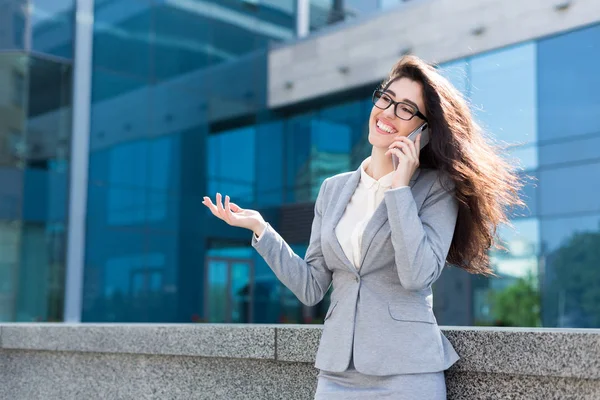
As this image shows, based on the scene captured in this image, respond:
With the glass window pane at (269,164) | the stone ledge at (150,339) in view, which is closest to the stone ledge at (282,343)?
the stone ledge at (150,339)

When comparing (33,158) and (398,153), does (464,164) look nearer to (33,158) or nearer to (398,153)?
(398,153)

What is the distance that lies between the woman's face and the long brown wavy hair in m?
0.02

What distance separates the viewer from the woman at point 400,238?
2.56 metres

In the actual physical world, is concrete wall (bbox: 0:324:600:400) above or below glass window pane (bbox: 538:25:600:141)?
below

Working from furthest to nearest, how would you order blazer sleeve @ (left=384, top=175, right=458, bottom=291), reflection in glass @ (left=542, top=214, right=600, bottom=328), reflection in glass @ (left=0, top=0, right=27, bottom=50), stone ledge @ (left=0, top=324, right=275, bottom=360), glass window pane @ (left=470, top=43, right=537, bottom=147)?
reflection in glass @ (left=0, top=0, right=27, bottom=50), glass window pane @ (left=470, top=43, right=537, bottom=147), reflection in glass @ (left=542, top=214, right=600, bottom=328), stone ledge @ (left=0, top=324, right=275, bottom=360), blazer sleeve @ (left=384, top=175, right=458, bottom=291)

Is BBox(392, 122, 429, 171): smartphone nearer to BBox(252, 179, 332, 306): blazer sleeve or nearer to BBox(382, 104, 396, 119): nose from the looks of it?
BBox(382, 104, 396, 119): nose

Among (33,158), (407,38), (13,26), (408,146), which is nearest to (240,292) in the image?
(33,158)

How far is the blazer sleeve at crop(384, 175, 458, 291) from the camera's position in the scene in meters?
2.48

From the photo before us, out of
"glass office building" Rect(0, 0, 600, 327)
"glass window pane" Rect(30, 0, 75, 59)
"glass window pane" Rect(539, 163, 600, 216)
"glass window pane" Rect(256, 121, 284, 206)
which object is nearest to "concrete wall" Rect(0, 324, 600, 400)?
"glass office building" Rect(0, 0, 600, 327)

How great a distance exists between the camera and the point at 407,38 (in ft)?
59.0

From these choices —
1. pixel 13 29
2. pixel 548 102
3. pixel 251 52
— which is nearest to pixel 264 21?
pixel 251 52

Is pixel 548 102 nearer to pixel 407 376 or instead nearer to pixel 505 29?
pixel 505 29

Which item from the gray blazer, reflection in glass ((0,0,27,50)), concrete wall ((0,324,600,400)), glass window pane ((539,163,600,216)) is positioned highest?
reflection in glass ((0,0,27,50))

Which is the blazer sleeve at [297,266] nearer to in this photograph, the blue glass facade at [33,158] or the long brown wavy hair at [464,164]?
the long brown wavy hair at [464,164]
